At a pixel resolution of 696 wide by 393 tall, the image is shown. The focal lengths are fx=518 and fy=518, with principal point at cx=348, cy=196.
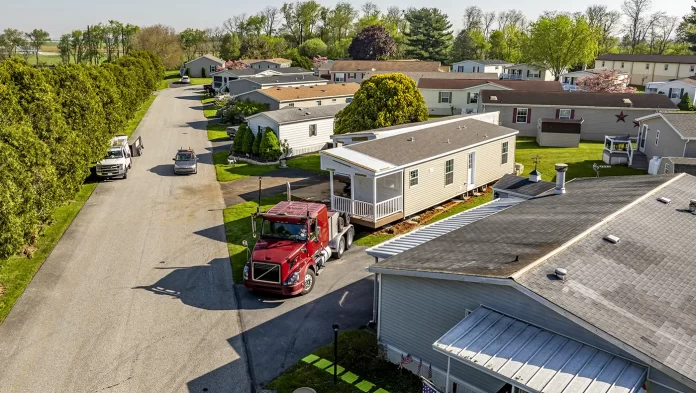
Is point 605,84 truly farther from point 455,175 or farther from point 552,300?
point 552,300

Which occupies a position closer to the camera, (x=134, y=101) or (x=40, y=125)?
(x=40, y=125)

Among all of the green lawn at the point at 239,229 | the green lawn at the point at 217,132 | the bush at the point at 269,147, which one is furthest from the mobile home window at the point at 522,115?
the green lawn at the point at 239,229

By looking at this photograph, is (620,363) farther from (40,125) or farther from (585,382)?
(40,125)

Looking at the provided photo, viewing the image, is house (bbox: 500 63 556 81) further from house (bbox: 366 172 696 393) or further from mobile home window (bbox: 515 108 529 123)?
house (bbox: 366 172 696 393)

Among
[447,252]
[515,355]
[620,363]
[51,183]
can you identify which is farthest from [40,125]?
[620,363]

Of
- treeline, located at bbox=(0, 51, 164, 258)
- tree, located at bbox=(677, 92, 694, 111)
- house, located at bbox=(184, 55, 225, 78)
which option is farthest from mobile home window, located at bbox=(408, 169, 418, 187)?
house, located at bbox=(184, 55, 225, 78)
